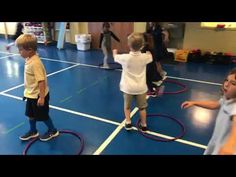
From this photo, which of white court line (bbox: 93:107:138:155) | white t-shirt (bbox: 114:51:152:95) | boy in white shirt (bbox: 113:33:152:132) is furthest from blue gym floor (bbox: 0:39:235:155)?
white t-shirt (bbox: 114:51:152:95)

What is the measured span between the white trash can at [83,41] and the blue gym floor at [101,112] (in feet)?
6.46

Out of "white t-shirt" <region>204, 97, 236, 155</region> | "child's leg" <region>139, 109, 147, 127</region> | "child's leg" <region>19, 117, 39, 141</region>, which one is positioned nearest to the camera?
"white t-shirt" <region>204, 97, 236, 155</region>

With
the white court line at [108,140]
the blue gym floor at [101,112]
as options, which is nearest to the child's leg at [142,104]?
the blue gym floor at [101,112]

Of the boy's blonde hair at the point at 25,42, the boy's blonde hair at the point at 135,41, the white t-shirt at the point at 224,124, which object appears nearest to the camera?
the white t-shirt at the point at 224,124

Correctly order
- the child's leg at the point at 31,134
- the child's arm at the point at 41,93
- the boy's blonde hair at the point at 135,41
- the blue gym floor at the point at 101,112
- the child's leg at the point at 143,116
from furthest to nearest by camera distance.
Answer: the child's leg at the point at 143,116, the child's leg at the point at 31,134, the blue gym floor at the point at 101,112, the boy's blonde hair at the point at 135,41, the child's arm at the point at 41,93

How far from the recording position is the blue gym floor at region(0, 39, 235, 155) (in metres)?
3.03

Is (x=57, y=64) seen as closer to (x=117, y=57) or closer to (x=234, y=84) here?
(x=117, y=57)

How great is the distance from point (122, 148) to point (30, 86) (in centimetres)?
134

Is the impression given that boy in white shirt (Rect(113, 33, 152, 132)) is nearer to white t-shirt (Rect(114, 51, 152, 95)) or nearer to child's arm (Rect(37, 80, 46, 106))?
white t-shirt (Rect(114, 51, 152, 95))

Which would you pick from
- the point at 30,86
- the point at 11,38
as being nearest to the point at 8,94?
the point at 30,86

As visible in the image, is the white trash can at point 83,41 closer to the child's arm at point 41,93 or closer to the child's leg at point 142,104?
the child's leg at point 142,104

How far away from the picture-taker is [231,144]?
4.58ft

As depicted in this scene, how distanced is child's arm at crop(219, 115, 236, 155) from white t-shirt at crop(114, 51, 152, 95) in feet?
5.31

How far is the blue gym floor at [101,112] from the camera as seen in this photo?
303 cm
